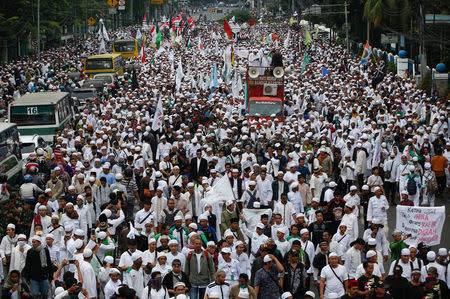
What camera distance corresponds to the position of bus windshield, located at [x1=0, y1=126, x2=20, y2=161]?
55.5 feet

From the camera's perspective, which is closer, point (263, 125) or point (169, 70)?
point (263, 125)

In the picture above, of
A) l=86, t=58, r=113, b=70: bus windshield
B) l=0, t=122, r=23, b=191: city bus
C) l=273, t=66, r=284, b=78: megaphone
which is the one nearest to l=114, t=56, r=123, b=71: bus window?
l=86, t=58, r=113, b=70: bus windshield

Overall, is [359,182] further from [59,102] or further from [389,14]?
[389,14]

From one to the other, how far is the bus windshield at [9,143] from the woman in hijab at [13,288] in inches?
275

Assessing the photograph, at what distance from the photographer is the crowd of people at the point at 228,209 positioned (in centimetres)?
Result: 955

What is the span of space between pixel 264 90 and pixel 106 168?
9.88 meters

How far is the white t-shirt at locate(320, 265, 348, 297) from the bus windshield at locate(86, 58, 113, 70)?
1295 inches

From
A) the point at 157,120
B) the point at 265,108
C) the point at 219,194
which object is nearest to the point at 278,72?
the point at 265,108

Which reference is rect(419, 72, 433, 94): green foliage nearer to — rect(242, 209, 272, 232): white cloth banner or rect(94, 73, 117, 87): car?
rect(94, 73, 117, 87): car

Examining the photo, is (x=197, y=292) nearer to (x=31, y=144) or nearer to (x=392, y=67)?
(x=31, y=144)

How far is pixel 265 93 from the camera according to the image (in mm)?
23469

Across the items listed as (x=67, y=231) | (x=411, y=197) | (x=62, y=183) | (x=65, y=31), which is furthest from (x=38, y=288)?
(x=65, y=31)

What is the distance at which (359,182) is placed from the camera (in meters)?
16.5

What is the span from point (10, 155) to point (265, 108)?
318 inches
